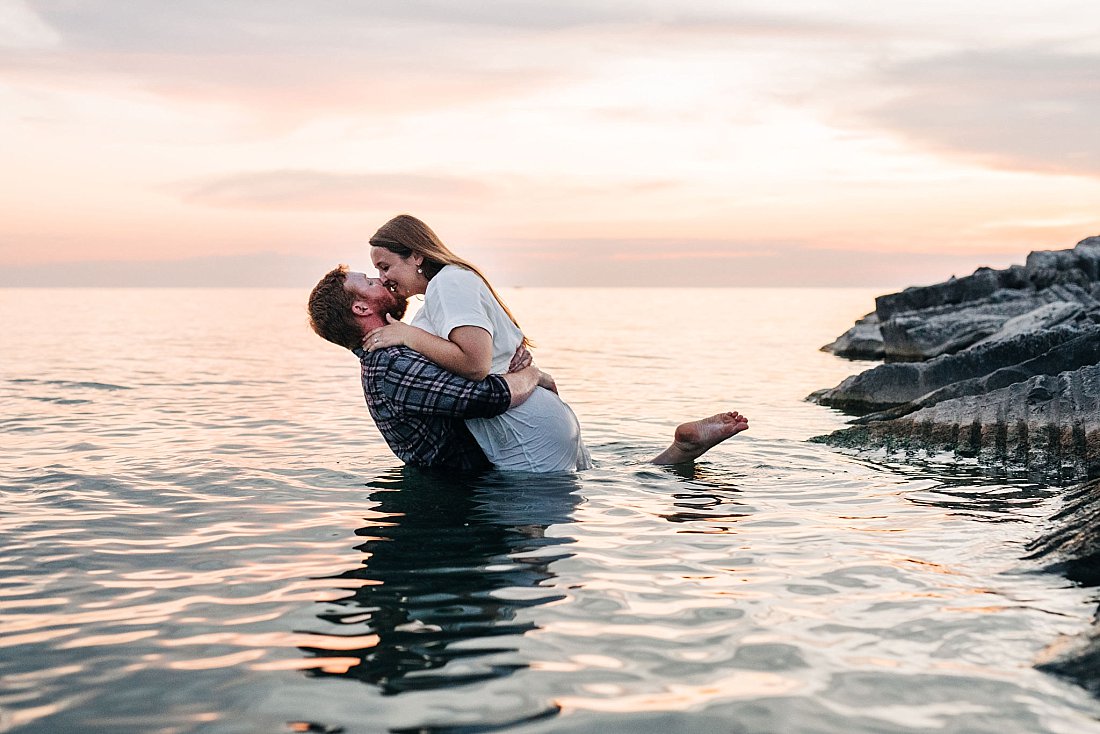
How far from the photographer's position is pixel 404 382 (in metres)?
7.97

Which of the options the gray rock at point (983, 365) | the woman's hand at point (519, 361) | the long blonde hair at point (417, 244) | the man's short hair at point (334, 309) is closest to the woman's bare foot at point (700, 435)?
the woman's hand at point (519, 361)

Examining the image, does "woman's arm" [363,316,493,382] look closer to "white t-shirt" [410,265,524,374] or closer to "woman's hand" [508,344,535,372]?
"white t-shirt" [410,265,524,374]

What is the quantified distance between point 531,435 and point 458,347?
1.37 m

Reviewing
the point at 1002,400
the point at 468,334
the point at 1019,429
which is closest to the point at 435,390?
the point at 468,334

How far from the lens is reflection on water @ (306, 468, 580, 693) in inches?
171

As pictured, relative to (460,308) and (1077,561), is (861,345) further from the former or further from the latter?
(1077,561)

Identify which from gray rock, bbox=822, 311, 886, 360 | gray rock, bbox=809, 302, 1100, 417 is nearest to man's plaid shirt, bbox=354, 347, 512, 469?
gray rock, bbox=809, 302, 1100, 417

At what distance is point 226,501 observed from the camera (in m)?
8.11

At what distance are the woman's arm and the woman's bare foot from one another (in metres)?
2.36

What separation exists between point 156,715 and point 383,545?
8.80 feet

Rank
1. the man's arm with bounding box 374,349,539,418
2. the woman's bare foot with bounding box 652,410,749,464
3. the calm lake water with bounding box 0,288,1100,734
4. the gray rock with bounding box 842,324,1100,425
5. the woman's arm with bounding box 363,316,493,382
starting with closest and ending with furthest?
the calm lake water with bounding box 0,288,1100,734
the woman's arm with bounding box 363,316,493,382
the man's arm with bounding box 374,349,539,418
the woman's bare foot with bounding box 652,410,749,464
the gray rock with bounding box 842,324,1100,425

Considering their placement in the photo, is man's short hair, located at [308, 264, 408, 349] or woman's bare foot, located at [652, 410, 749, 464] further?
woman's bare foot, located at [652, 410, 749, 464]

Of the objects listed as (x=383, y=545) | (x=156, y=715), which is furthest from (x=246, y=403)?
(x=156, y=715)

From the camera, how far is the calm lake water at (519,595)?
155 inches
